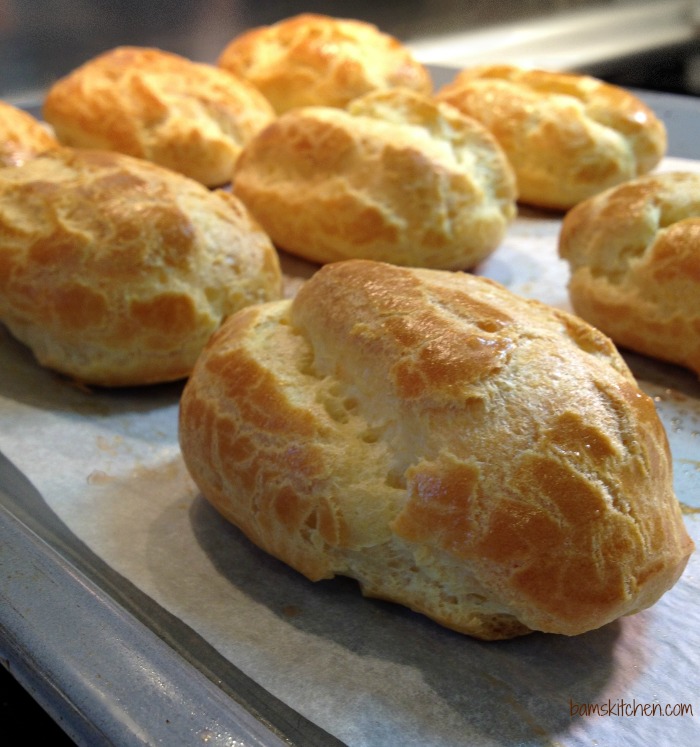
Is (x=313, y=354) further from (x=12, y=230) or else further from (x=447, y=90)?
(x=447, y=90)

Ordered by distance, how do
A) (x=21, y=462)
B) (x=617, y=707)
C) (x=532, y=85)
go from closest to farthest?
(x=617, y=707)
(x=21, y=462)
(x=532, y=85)

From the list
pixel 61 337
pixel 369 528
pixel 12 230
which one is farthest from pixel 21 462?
pixel 369 528

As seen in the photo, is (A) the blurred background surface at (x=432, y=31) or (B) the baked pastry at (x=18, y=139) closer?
(B) the baked pastry at (x=18, y=139)

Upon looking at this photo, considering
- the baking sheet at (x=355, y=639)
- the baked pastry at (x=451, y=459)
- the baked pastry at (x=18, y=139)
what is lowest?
the baking sheet at (x=355, y=639)

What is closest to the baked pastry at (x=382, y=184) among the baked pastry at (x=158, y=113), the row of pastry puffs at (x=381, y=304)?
the row of pastry puffs at (x=381, y=304)

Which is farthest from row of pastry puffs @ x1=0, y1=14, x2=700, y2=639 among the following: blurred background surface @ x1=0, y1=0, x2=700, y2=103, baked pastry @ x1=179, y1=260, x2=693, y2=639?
blurred background surface @ x1=0, y1=0, x2=700, y2=103

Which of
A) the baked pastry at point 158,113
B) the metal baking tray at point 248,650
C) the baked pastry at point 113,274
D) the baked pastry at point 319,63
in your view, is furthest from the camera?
the baked pastry at point 319,63

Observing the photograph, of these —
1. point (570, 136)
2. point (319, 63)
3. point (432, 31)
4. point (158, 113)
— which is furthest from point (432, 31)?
point (158, 113)

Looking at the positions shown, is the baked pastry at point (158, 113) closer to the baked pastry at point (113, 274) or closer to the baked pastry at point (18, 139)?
the baked pastry at point (18, 139)
